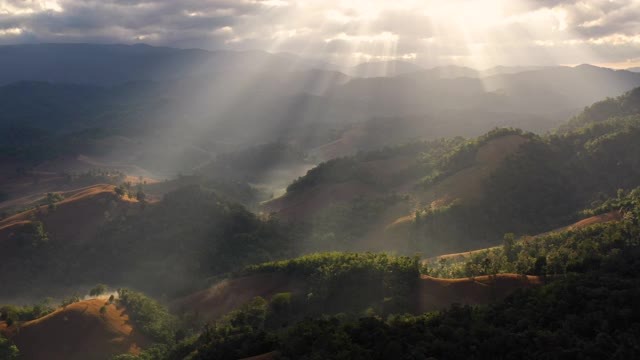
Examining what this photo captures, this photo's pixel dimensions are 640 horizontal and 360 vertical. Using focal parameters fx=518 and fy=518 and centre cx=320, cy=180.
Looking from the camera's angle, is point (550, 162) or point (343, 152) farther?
point (343, 152)

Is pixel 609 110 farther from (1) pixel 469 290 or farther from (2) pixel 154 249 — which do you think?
(2) pixel 154 249

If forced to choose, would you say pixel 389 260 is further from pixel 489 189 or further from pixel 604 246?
pixel 489 189

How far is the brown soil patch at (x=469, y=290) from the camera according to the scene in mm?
40719

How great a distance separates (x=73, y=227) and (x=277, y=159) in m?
85.8

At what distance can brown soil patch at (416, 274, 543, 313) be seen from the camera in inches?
1603

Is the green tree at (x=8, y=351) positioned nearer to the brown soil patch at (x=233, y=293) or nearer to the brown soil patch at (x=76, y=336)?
the brown soil patch at (x=76, y=336)

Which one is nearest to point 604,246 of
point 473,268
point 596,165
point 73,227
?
point 473,268

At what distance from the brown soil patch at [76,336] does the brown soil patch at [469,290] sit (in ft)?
91.3

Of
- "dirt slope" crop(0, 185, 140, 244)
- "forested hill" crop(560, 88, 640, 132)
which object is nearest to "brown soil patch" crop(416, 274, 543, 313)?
"dirt slope" crop(0, 185, 140, 244)

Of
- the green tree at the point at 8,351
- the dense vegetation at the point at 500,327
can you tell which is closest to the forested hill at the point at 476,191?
the dense vegetation at the point at 500,327

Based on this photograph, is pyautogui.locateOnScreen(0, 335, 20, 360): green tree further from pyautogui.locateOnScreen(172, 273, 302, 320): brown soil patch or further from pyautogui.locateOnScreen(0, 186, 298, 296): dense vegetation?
pyautogui.locateOnScreen(0, 186, 298, 296): dense vegetation

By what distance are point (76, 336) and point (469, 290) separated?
36.2 metres

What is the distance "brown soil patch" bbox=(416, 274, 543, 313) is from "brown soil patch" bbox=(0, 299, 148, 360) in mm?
27822

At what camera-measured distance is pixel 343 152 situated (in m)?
182
